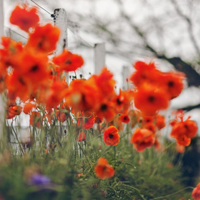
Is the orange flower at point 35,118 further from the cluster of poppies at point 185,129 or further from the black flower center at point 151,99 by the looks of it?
the cluster of poppies at point 185,129

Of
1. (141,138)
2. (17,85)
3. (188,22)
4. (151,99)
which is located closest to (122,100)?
(141,138)

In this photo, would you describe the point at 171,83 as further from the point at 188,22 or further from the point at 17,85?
the point at 188,22

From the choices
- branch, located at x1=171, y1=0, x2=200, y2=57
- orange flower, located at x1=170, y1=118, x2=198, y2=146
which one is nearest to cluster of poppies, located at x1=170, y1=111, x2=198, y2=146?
orange flower, located at x1=170, y1=118, x2=198, y2=146

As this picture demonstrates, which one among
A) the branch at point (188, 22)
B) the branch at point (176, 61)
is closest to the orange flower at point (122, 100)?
the branch at point (176, 61)

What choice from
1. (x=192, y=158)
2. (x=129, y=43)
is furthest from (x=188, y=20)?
(x=192, y=158)

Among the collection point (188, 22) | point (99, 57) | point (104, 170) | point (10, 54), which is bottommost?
point (104, 170)

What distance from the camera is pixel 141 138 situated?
826 mm

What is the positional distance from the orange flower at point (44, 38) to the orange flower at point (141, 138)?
383 millimetres

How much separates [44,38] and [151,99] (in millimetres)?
263

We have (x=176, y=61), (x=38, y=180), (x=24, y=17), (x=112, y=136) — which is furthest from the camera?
(x=176, y=61)

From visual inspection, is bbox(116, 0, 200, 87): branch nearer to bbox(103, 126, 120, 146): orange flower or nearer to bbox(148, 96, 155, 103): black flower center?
bbox(103, 126, 120, 146): orange flower

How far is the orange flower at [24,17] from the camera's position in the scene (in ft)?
2.14

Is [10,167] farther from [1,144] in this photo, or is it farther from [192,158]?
[192,158]

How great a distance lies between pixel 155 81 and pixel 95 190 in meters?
0.37
